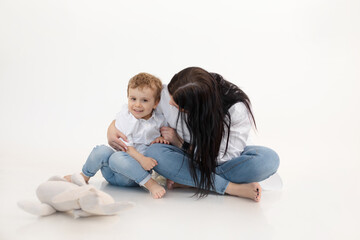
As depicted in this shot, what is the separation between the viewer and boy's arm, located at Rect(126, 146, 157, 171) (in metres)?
1.96

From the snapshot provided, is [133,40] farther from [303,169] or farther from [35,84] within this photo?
[303,169]

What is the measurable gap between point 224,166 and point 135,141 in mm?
426

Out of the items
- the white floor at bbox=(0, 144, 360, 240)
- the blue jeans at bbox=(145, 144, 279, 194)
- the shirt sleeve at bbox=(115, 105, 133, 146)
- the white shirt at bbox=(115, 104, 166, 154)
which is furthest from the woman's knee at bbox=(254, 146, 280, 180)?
the shirt sleeve at bbox=(115, 105, 133, 146)

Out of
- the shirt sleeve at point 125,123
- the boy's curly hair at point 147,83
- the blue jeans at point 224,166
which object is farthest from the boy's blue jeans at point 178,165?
the boy's curly hair at point 147,83

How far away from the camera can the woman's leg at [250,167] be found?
198 cm

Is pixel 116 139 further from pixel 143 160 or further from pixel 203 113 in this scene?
pixel 203 113

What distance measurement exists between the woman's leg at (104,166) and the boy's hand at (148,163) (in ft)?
0.42

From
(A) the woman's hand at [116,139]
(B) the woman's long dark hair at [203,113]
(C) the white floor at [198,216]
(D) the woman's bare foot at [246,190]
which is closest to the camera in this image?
(C) the white floor at [198,216]

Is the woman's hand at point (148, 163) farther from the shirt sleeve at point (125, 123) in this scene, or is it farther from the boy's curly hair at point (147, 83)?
the boy's curly hair at point (147, 83)

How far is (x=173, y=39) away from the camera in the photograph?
11.8 feet

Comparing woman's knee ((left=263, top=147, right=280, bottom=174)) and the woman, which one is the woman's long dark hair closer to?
the woman

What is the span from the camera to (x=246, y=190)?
1956mm

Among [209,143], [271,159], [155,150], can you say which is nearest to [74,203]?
[155,150]

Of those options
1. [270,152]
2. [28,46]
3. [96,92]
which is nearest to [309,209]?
[270,152]
